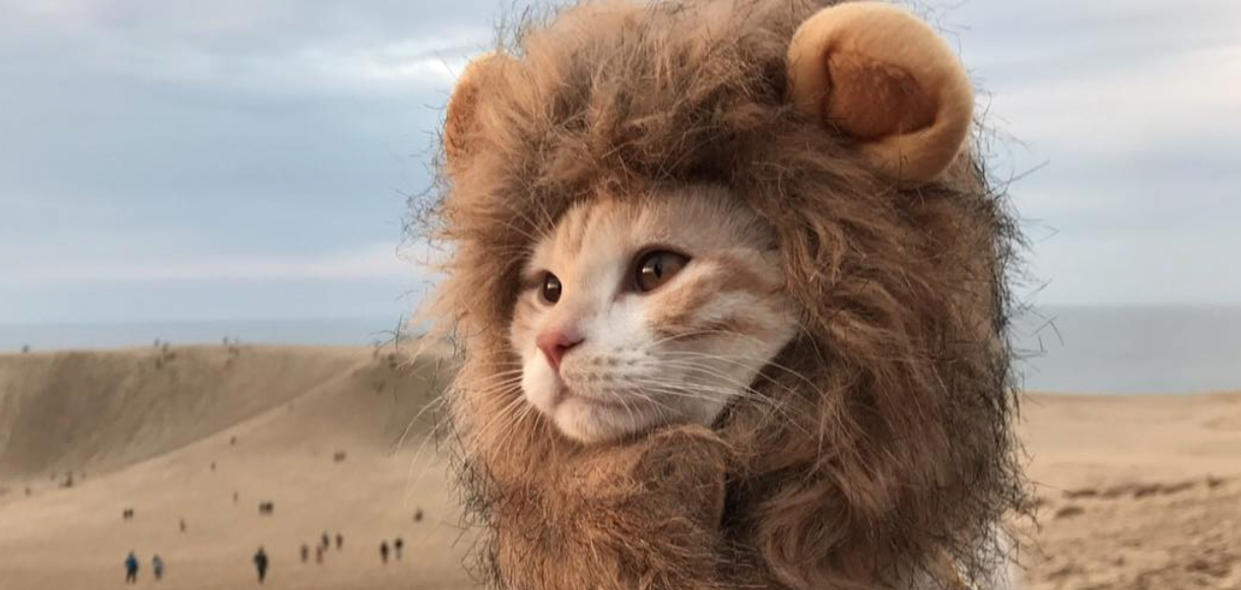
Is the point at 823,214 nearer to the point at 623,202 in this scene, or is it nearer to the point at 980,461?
the point at 623,202

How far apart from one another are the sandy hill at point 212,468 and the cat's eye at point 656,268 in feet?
26.9

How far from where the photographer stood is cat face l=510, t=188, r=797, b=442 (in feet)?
4.30

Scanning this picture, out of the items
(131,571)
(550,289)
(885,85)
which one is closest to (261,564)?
(131,571)

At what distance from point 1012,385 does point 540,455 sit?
723mm

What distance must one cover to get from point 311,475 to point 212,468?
281 cm

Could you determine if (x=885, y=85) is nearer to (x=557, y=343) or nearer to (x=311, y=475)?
(x=557, y=343)

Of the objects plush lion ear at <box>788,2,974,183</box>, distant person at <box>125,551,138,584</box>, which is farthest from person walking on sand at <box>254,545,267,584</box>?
plush lion ear at <box>788,2,974,183</box>

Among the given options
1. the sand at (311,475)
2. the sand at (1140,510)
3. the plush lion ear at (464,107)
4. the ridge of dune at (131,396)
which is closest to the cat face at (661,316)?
the plush lion ear at (464,107)

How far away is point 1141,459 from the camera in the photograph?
1269 cm

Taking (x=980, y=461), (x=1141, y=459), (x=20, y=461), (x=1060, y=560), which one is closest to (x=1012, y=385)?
(x=980, y=461)

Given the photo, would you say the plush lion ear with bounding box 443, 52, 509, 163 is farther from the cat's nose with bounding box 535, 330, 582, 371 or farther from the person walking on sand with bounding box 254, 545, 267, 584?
the person walking on sand with bounding box 254, 545, 267, 584

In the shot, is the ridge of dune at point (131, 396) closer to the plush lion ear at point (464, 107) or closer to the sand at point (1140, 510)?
the sand at point (1140, 510)

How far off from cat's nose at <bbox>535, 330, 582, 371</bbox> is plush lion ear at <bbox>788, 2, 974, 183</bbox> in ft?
1.39

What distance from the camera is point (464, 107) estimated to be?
170 centimetres
